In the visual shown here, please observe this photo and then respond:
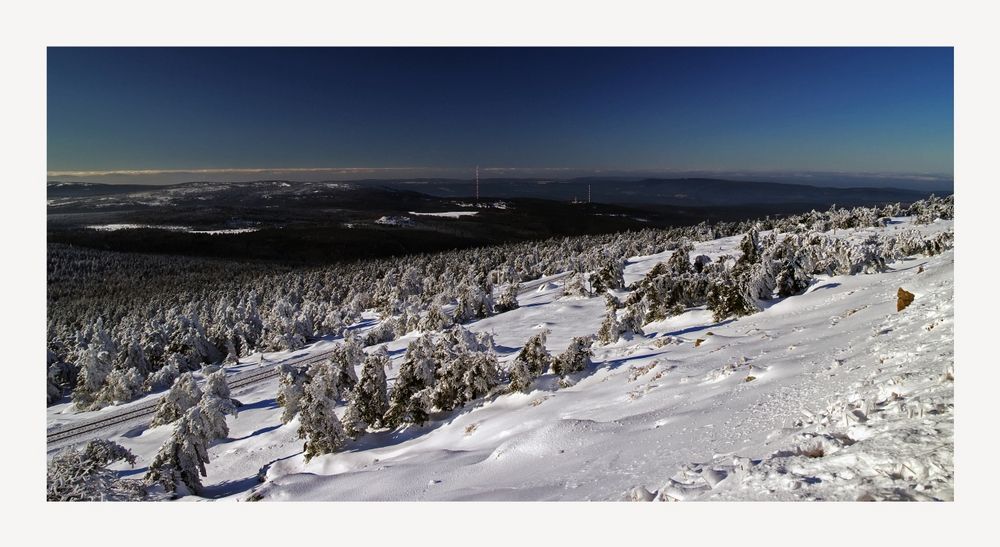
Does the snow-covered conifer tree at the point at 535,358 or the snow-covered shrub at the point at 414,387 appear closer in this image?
the snow-covered shrub at the point at 414,387

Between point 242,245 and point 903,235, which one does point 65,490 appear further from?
point 242,245

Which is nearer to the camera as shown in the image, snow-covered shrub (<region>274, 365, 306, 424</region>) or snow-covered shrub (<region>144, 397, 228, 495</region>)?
snow-covered shrub (<region>144, 397, 228, 495</region>)

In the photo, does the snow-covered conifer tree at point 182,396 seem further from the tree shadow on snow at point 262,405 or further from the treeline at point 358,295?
the treeline at point 358,295

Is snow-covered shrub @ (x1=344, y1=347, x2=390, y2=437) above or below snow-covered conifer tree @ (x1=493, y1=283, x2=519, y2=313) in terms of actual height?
below

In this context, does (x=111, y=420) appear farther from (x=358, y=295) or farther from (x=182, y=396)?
(x=358, y=295)

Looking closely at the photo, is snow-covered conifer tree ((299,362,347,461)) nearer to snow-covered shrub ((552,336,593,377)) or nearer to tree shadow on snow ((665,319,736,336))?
snow-covered shrub ((552,336,593,377))

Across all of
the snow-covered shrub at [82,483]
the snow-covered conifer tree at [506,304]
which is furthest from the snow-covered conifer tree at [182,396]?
the snow-covered conifer tree at [506,304]

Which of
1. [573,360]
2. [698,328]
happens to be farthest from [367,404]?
[698,328]

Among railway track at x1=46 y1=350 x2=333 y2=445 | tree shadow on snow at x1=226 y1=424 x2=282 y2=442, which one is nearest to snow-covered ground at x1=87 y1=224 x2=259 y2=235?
railway track at x1=46 y1=350 x2=333 y2=445
